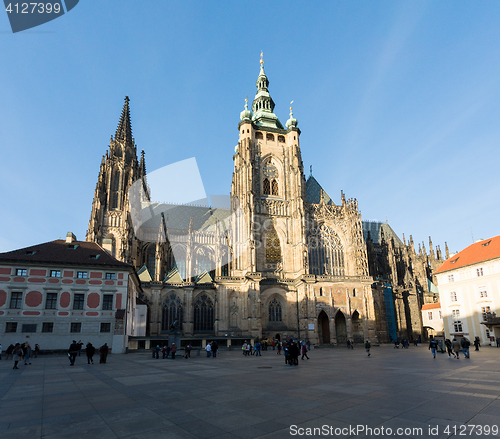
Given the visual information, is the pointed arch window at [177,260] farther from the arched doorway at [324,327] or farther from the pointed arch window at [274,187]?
the arched doorway at [324,327]

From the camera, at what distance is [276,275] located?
151 feet

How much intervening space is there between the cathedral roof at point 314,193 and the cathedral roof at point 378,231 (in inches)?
405

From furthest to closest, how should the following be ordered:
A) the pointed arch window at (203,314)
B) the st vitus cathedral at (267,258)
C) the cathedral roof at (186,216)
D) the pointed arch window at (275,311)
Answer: the cathedral roof at (186,216) → the pointed arch window at (203,314) → the pointed arch window at (275,311) → the st vitus cathedral at (267,258)

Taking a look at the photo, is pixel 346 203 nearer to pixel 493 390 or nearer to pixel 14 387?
pixel 493 390

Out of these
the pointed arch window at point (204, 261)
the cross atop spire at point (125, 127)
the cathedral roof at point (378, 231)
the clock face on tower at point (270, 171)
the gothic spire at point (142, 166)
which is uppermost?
the cross atop spire at point (125, 127)

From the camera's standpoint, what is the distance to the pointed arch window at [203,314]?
44.4m

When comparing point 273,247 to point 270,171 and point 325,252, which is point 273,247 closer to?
point 325,252

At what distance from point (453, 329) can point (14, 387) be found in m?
44.1

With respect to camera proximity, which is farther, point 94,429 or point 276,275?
point 276,275

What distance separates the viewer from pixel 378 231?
63.5 meters

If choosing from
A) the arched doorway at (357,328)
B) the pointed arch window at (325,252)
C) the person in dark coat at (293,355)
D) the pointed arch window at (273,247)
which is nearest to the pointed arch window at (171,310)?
the pointed arch window at (273,247)

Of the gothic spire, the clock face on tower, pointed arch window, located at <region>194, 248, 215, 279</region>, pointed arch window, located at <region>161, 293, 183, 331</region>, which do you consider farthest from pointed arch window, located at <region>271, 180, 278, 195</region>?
the gothic spire

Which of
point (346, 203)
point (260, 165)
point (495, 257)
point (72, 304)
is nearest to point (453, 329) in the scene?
point (495, 257)

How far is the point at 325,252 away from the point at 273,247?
26.1 feet
